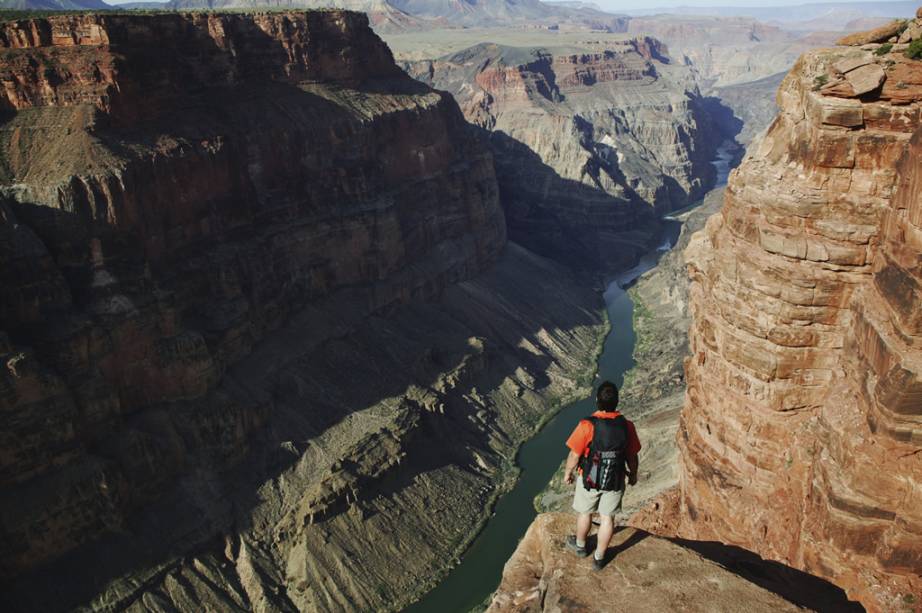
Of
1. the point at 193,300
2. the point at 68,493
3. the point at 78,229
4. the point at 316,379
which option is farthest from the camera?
the point at 316,379

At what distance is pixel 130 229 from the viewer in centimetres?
4159

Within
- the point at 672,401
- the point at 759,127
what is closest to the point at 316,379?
the point at 672,401

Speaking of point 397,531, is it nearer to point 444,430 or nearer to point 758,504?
point 444,430

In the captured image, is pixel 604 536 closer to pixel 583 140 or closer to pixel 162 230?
pixel 162 230

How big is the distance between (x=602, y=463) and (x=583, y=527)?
139cm

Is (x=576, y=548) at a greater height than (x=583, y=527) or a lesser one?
lesser

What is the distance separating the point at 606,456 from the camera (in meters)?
14.5

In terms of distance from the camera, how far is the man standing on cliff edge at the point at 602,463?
1448cm

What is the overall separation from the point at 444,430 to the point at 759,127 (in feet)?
517

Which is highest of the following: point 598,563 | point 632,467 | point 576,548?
point 632,467

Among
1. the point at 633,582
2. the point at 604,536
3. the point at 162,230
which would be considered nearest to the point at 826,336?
the point at 604,536

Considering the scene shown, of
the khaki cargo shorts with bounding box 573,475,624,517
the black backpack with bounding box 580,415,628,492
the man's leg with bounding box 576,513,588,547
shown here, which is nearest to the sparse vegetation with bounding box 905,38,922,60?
the black backpack with bounding box 580,415,628,492

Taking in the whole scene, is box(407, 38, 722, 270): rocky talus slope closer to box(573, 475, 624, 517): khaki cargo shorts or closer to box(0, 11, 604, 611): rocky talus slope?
box(0, 11, 604, 611): rocky talus slope

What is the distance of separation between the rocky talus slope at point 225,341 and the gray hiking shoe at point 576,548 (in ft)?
87.8
